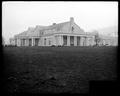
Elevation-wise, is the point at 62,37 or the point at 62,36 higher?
the point at 62,36

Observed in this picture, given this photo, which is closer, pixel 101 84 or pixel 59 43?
pixel 101 84

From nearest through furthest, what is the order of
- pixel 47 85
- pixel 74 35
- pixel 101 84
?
pixel 101 84, pixel 47 85, pixel 74 35

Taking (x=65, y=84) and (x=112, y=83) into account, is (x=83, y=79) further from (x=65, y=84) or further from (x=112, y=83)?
(x=112, y=83)

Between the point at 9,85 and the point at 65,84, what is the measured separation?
5.81ft

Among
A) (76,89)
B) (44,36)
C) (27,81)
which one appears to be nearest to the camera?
(76,89)

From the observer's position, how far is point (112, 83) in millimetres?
2775

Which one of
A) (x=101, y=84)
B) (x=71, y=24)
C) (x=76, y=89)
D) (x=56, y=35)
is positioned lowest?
(x=76, y=89)

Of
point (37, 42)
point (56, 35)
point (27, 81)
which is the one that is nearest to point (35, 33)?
point (37, 42)

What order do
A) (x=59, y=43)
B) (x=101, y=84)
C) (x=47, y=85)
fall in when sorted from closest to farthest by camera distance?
(x=101, y=84)
(x=47, y=85)
(x=59, y=43)

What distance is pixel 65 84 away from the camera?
5.00 m

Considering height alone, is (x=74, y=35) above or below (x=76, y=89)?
above

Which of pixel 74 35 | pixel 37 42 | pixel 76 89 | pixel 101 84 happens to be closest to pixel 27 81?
pixel 76 89

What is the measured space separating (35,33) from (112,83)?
4449 cm

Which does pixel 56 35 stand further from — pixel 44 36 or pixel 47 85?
pixel 47 85
